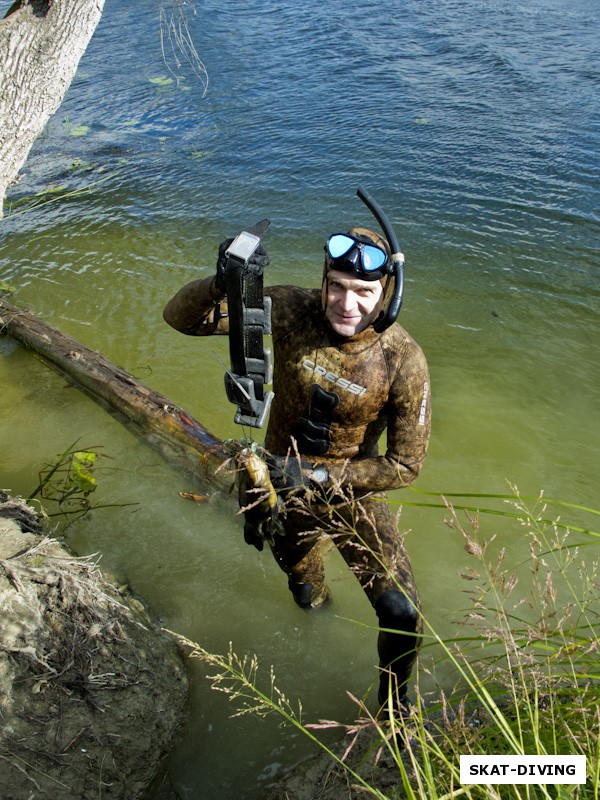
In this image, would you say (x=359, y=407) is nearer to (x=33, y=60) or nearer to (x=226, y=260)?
(x=226, y=260)

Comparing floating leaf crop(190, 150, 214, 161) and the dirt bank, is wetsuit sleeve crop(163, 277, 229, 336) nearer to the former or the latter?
the dirt bank

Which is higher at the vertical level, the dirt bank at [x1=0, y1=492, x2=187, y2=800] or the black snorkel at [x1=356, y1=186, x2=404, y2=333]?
the black snorkel at [x1=356, y1=186, x2=404, y2=333]

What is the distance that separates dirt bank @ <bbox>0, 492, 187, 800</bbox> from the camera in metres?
2.84

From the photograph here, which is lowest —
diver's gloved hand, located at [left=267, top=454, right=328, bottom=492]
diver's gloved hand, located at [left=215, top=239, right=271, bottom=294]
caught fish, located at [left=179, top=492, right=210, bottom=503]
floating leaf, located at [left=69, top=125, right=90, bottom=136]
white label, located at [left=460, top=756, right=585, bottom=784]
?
caught fish, located at [left=179, top=492, right=210, bottom=503]

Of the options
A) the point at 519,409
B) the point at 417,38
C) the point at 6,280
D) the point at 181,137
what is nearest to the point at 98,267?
the point at 6,280

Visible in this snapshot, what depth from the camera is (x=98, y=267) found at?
8.31 m

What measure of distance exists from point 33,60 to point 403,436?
132 inches

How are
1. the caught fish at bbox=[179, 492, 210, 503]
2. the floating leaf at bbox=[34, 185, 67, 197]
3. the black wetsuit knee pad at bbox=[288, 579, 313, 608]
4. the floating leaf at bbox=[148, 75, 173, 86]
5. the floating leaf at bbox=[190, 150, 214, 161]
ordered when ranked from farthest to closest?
the floating leaf at bbox=[148, 75, 173, 86]
the floating leaf at bbox=[190, 150, 214, 161]
the floating leaf at bbox=[34, 185, 67, 197]
the caught fish at bbox=[179, 492, 210, 503]
the black wetsuit knee pad at bbox=[288, 579, 313, 608]

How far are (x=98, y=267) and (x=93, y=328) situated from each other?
1.49 metres

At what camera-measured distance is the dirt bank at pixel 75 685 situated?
9.30 feet

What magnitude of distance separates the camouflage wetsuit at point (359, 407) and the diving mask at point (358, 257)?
0.31 meters

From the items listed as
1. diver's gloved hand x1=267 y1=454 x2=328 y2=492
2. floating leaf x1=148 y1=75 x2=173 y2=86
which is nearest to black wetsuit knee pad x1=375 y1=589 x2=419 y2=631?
diver's gloved hand x1=267 y1=454 x2=328 y2=492

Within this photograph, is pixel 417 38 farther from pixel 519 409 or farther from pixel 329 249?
pixel 329 249

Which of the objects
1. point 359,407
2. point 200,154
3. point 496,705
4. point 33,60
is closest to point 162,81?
point 200,154
